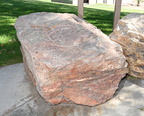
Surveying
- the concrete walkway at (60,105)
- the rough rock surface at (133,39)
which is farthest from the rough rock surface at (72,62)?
the rough rock surface at (133,39)

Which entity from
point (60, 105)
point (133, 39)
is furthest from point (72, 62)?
point (133, 39)

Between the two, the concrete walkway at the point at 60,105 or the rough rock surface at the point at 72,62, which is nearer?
the rough rock surface at the point at 72,62

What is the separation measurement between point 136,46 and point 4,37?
12.9 ft

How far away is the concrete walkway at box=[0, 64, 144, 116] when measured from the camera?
107 inches

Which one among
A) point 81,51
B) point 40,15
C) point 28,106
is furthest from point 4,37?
point 81,51

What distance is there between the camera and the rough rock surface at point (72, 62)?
2.41 meters

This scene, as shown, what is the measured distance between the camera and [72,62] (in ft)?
7.89

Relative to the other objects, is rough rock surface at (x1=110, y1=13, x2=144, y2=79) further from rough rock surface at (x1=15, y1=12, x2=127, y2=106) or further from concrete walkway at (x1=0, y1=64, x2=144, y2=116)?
rough rock surface at (x1=15, y1=12, x2=127, y2=106)

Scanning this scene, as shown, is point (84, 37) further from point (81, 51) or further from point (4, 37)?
point (4, 37)

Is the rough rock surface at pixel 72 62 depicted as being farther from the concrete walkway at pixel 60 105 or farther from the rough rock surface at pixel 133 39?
the rough rock surface at pixel 133 39

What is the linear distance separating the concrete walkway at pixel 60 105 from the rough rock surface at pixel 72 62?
13cm

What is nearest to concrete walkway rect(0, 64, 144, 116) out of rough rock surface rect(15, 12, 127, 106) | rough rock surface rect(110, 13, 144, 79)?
rough rock surface rect(15, 12, 127, 106)

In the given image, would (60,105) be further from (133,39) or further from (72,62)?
(133,39)

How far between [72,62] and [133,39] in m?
1.39
